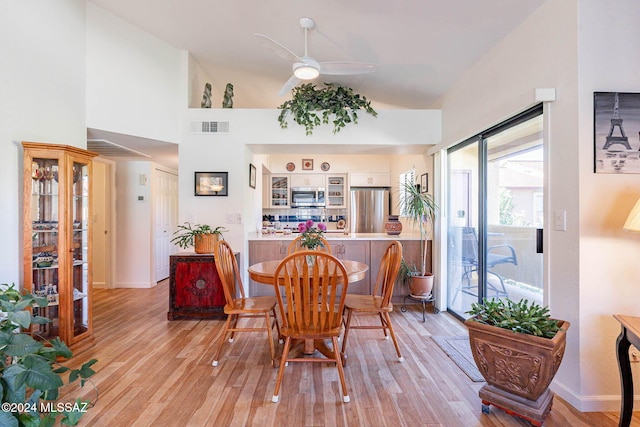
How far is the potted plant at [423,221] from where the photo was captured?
11.9ft

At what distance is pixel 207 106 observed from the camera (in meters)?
3.99

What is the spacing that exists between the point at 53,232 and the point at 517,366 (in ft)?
11.4

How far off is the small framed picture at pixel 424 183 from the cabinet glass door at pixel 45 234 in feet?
13.1

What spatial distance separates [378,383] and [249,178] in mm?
2951

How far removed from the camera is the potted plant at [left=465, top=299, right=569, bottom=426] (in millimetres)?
1653

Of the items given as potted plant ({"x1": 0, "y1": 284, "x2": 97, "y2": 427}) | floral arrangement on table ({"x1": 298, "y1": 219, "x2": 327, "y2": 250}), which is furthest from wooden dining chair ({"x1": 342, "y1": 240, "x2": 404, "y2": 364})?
potted plant ({"x1": 0, "y1": 284, "x2": 97, "y2": 427})

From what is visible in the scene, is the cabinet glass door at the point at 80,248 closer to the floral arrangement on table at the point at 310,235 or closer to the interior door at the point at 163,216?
the floral arrangement on table at the point at 310,235

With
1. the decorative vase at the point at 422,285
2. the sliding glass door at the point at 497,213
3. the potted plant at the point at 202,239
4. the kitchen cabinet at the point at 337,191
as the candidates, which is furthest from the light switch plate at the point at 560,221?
the kitchen cabinet at the point at 337,191

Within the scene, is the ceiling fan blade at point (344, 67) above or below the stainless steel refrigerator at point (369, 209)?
above

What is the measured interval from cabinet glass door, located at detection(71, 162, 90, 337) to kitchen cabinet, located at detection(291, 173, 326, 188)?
14.5 ft

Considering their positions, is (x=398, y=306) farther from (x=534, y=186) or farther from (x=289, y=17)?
(x=289, y=17)

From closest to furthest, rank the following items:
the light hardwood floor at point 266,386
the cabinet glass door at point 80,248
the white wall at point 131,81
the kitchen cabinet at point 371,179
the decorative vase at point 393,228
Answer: the light hardwood floor at point 266,386
the cabinet glass door at point 80,248
the white wall at point 131,81
the decorative vase at point 393,228
the kitchen cabinet at point 371,179

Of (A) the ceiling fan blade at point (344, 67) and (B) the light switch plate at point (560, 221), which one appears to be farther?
(A) the ceiling fan blade at point (344, 67)

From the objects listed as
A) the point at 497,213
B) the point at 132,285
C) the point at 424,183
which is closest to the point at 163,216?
the point at 132,285
